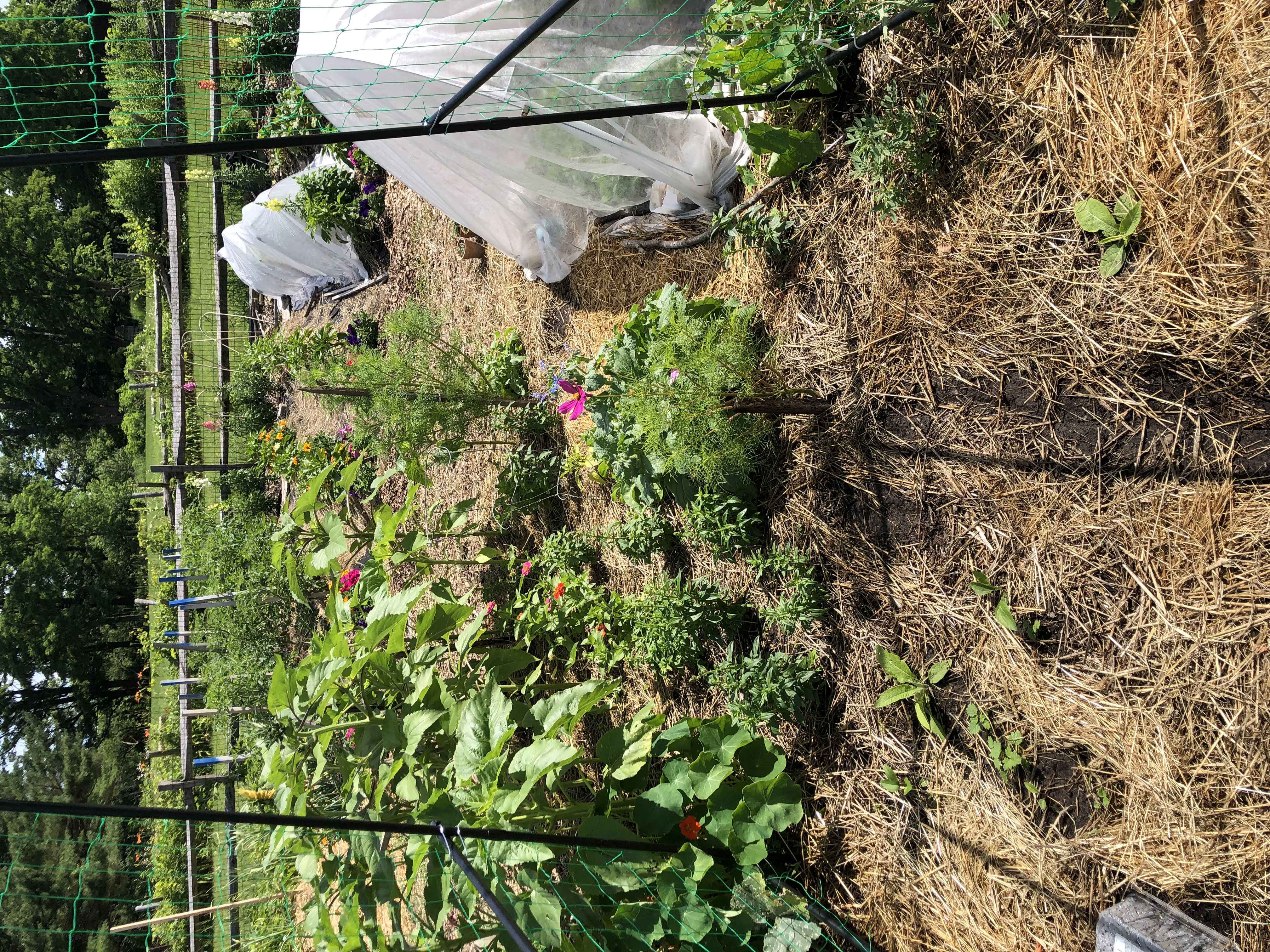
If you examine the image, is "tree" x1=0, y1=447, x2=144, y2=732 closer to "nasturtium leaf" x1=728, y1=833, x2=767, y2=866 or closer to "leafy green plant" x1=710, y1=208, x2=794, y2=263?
"leafy green plant" x1=710, y1=208, x2=794, y2=263

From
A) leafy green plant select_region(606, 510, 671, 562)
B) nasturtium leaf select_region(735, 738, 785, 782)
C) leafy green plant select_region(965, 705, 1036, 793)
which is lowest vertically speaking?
nasturtium leaf select_region(735, 738, 785, 782)

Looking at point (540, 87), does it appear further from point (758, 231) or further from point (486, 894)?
point (486, 894)

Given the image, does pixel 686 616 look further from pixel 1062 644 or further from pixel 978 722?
pixel 1062 644

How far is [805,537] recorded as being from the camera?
247cm

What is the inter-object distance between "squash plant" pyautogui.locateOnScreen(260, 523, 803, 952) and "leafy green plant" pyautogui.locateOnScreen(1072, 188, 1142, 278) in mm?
1646

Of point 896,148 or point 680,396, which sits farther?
point 680,396

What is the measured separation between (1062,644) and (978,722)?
1.07 feet

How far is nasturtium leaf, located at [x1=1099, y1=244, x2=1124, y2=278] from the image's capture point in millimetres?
1671

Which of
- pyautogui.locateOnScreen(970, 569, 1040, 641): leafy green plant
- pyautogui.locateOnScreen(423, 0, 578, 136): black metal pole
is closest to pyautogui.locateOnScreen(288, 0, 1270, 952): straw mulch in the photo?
pyautogui.locateOnScreen(970, 569, 1040, 641): leafy green plant

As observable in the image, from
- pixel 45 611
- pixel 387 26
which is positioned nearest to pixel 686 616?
pixel 387 26

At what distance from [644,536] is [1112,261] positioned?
1846mm

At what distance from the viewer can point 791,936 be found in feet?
7.23

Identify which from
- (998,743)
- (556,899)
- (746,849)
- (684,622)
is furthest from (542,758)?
(998,743)

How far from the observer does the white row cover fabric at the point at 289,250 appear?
6.15 m
